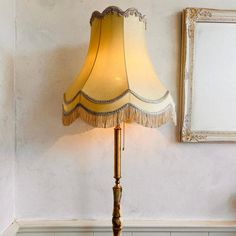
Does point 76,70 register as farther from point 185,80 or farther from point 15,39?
point 185,80

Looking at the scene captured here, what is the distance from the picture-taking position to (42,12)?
1085 mm

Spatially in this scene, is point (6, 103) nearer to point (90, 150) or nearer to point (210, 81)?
point (90, 150)

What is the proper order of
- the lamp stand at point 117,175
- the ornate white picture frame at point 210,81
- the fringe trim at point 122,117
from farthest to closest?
the ornate white picture frame at point 210,81 → the lamp stand at point 117,175 → the fringe trim at point 122,117

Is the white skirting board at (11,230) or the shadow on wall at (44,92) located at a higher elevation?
the shadow on wall at (44,92)

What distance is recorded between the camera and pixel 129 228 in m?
1.10

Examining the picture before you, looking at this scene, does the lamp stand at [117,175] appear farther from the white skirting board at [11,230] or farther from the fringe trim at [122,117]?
the white skirting board at [11,230]

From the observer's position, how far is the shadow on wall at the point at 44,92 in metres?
1.09

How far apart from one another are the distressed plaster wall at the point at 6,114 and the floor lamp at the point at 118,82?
0.32m

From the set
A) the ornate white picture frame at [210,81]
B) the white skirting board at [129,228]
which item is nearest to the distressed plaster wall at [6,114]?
the white skirting board at [129,228]

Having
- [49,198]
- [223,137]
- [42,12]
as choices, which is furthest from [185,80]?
[49,198]

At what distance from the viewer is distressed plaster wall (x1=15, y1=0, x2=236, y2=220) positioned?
3.58 feet

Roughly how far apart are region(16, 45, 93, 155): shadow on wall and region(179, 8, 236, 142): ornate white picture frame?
1.44ft

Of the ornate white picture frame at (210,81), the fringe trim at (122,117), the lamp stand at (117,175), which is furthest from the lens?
the ornate white picture frame at (210,81)

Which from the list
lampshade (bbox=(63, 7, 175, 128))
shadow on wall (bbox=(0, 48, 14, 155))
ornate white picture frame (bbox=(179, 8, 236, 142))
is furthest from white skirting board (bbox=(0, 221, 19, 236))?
ornate white picture frame (bbox=(179, 8, 236, 142))
